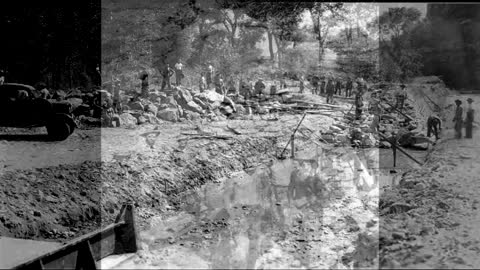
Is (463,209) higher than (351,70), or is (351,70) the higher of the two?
(351,70)

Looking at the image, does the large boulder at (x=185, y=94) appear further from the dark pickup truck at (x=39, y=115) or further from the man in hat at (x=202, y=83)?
the dark pickup truck at (x=39, y=115)

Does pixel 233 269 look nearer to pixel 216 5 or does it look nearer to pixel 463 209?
pixel 463 209

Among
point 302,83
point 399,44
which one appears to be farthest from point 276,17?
point 399,44

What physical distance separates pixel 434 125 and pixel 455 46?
75.5 inches

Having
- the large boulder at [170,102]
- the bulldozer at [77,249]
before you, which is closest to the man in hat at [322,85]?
the large boulder at [170,102]

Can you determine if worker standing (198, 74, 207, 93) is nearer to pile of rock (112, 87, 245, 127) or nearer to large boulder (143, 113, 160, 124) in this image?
pile of rock (112, 87, 245, 127)

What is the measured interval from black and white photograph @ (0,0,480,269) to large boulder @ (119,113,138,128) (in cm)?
4

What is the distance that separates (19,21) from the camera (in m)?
12.9

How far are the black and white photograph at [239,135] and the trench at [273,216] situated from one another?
0.05 metres

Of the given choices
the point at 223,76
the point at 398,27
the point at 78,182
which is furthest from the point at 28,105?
the point at 398,27

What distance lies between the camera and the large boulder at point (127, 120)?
12258 millimetres

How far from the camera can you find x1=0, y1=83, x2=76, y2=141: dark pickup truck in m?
10.6

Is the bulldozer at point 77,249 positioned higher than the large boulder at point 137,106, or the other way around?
the large boulder at point 137,106

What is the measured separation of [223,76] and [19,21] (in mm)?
5628
